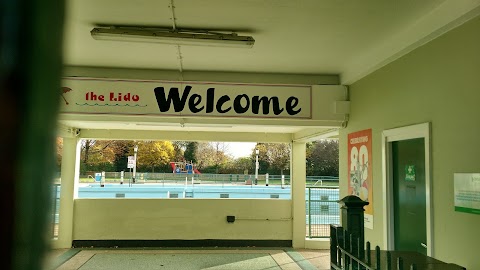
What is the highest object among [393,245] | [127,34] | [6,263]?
[127,34]

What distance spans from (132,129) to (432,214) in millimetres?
6970

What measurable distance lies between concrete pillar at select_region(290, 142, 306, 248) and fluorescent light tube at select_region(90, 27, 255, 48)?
5824 mm

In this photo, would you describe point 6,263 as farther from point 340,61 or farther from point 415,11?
point 340,61

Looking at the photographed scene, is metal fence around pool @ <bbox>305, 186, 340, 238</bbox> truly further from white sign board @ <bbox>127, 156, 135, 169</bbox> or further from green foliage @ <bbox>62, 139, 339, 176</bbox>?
white sign board @ <bbox>127, 156, 135, 169</bbox>

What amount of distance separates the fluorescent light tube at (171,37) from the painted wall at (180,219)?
5.74 metres

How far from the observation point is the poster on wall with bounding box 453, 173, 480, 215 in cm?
311

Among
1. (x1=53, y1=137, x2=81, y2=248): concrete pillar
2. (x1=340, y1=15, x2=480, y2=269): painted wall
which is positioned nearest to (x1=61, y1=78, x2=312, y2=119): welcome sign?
(x1=340, y1=15, x2=480, y2=269): painted wall

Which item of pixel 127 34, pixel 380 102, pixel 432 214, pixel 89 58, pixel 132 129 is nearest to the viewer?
pixel 432 214

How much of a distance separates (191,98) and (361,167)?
8.04 ft

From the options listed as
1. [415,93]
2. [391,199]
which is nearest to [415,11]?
[415,93]

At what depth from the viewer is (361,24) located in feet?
13.4

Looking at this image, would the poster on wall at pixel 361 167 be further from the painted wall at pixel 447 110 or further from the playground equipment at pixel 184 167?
the playground equipment at pixel 184 167

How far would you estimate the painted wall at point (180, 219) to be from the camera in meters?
9.09

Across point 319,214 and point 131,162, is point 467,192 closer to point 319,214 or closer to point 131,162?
point 319,214
